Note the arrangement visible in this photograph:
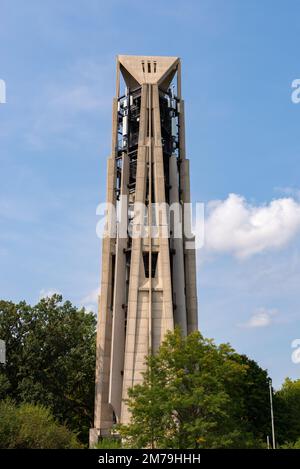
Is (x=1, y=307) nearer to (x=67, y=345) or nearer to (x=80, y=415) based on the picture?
(x=67, y=345)

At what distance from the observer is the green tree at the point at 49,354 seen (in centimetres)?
5612

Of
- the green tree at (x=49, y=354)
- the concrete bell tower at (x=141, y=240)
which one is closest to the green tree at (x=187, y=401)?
the concrete bell tower at (x=141, y=240)

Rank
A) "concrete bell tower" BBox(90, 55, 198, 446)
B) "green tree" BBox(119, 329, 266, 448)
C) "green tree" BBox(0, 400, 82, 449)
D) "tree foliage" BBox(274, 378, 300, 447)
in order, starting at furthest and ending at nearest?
"tree foliage" BBox(274, 378, 300, 447) < "concrete bell tower" BBox(90, 55, 198, 446) < "green tree" BBox(0, 400, 82, 449) < "green tree" BBox(119, 329, 266, 448)

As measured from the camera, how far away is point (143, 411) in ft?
127

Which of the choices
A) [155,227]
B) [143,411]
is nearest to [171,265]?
[155,227]

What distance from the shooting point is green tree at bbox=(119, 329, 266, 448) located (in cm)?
3741

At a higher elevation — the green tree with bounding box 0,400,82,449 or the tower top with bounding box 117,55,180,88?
the tower top with bounding box 117,55,180,88

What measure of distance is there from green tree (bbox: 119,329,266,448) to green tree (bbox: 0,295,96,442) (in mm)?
18452

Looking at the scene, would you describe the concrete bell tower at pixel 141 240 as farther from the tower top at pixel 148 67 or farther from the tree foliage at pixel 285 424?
the tree foliage at pixel 285 424

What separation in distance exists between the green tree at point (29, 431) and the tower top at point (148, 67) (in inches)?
1499

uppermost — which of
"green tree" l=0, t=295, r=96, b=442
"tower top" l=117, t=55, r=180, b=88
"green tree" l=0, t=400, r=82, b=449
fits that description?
"tower top" l=117, t=55, r=180, b=88

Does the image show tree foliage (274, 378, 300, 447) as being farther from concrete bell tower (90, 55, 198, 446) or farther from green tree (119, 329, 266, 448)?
green tree (119, 329, 266, 448)

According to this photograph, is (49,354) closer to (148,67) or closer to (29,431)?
(29,431)

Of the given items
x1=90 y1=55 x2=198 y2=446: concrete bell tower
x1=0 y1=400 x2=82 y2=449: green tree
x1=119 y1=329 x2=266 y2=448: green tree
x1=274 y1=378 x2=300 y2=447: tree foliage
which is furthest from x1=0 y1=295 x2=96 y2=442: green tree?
x1=274 y1=378 x2=300 y2=447: tree foliage
